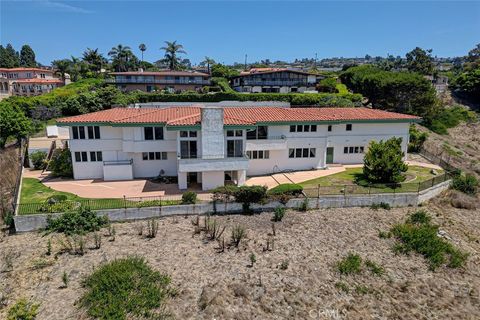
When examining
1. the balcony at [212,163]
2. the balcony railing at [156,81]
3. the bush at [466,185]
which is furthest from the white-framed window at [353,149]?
the balcony railing at [156,81]

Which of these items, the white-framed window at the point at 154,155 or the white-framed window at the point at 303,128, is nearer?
the white-framed window at the point at 154,155

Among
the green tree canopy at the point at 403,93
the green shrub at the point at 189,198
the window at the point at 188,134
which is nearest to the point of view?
the green shrub at the point at 189,198

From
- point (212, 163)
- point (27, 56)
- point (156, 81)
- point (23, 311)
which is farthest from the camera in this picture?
point (27, 56)

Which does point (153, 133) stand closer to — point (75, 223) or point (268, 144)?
point (268, 144)

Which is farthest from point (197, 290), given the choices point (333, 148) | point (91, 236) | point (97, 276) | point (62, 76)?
point (62, 76)

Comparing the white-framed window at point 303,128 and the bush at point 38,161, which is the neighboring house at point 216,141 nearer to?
the white-framed window at point 303,128

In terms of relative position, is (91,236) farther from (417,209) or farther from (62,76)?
(62,76)

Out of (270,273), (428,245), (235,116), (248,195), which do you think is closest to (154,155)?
(235,116)

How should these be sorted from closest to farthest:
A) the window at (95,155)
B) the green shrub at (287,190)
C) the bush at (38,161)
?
the green shrub at (287,190) < the window at (95,155) < the bush at (38,161)
